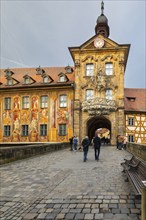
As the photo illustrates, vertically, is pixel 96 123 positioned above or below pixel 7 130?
above

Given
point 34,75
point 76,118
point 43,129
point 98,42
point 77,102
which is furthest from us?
point 34,75

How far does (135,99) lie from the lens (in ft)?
120

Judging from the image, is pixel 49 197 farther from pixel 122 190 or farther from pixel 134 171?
pixel 134 171

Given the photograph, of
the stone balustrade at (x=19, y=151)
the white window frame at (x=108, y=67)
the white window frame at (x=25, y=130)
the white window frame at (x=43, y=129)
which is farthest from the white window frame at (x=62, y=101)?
the stone balustrade at (x=19, y=151)

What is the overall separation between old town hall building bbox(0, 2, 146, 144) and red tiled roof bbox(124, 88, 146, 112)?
0.14 meters

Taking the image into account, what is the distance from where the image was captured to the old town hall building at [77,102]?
3192cm

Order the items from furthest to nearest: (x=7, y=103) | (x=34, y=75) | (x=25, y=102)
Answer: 1. (x=34, y=75)
2. (x=7, y=103)
3. (x=25, y=102)

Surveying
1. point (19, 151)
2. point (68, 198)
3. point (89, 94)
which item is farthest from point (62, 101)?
point (68, 198)

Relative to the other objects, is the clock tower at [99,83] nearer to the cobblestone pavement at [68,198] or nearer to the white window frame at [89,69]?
the white window frame at [89,69]

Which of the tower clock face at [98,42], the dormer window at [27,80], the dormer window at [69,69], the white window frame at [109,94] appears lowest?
the white window frame at [109,94]

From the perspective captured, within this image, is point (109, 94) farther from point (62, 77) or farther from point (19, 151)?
point (19, 151)

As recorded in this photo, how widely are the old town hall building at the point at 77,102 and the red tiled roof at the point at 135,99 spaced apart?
14cm

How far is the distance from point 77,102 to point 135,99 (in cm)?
936

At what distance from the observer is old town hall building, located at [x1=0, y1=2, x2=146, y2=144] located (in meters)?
31.9
